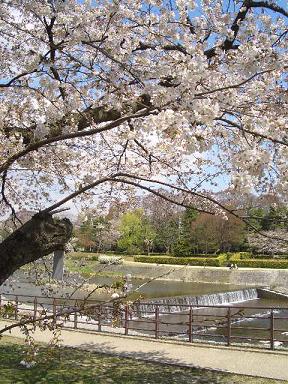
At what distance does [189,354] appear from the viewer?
366 inches

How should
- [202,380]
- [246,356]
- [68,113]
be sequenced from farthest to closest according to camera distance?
[246,356] → [202,380] → [68,113]

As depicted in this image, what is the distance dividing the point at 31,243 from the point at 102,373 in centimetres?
526

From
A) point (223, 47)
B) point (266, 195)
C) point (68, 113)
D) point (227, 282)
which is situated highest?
point (223, 47)

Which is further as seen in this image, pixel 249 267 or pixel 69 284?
pixel 249 267

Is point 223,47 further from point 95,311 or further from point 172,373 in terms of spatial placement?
point 172,373

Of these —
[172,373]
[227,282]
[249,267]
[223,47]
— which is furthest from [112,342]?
[249,267]

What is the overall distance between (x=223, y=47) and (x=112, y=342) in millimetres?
7338

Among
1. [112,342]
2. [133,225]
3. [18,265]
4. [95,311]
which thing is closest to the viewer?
[95,311]

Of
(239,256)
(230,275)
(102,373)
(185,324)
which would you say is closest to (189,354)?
(185,324)

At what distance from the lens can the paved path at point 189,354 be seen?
8141 millimetres

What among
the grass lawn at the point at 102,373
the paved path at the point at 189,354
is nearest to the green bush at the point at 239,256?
the paved path at the point at 189,354

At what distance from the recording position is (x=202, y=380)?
7.45 m

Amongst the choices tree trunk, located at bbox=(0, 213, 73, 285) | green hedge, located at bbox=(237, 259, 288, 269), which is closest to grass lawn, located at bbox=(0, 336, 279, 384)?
tree trunk, located at bbox=(0, 213, 73, 285)

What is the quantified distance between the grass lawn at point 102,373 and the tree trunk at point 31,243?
3816 mm
